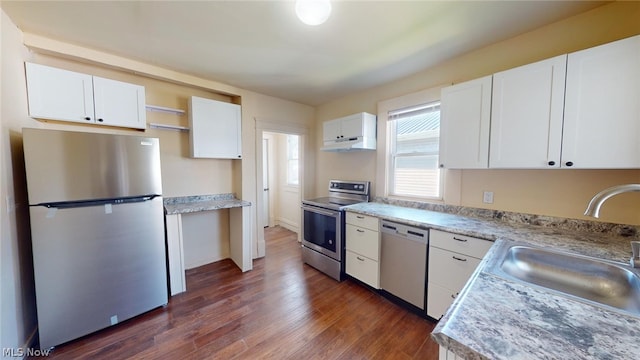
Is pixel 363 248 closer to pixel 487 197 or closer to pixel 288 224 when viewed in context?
pixel 487 197

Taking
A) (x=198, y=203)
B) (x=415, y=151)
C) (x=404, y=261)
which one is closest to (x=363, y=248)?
(x=404, y=261)

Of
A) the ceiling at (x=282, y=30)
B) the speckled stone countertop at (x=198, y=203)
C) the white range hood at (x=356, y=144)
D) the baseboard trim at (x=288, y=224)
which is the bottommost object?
A: the baseboard trim at (x=288, y=224)

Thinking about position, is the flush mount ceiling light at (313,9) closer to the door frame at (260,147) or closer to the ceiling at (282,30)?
the ceiling at (282,30)

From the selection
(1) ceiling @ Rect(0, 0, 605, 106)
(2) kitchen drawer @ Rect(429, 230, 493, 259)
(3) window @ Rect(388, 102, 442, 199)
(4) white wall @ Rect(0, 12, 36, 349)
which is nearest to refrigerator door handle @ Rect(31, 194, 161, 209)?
(4) white wall @ Rect(0, 12, 36, 349)

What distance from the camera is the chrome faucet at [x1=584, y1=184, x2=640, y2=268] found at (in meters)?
0.97

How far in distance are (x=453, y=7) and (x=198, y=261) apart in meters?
3.82

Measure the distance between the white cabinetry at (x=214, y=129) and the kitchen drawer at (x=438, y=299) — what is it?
265 centimetres

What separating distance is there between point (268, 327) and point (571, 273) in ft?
6.91

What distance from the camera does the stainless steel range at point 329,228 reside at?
105 inches

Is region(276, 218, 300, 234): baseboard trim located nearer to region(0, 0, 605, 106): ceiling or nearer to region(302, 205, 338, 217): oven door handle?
region(302, 205, 338, 217): oven door handle

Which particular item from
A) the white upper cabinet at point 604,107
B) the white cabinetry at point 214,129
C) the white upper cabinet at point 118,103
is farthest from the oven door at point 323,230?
the white upper cabinet at point 118,103

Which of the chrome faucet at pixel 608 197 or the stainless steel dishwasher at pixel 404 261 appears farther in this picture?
the stainless steel dishwasher at pixel 404 261

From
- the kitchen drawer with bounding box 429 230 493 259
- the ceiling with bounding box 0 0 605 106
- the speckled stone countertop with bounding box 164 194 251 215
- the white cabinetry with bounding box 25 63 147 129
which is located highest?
the ceiling with bounding box 0 0 605 106

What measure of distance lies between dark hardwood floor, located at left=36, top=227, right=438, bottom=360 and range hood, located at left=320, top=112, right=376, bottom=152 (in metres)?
1.72
